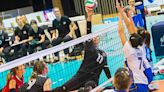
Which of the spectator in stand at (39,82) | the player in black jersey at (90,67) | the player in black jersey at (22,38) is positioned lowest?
the player in black jersey at (22,38)

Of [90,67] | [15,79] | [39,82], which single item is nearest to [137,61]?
[90,67]

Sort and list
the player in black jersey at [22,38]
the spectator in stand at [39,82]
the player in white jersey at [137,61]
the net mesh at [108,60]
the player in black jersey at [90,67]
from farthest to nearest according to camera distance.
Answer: the player in black jersey at [22,38] → the net mesh at [108,60] → the player in black jersey at [90,67] → the player in white jersey at [137,61] → the spectator in stand at [39,82]

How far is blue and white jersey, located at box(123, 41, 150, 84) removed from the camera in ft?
17.4

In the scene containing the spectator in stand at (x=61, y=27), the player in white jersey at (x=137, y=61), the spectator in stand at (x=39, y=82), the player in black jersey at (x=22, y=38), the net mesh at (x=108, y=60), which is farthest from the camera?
the player in black jersey at (x=22, y=38)

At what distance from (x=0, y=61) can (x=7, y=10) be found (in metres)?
7.89

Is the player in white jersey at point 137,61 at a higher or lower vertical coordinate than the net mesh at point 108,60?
higher

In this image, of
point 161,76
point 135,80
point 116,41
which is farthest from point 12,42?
point 135,80

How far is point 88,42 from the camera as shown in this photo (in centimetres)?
648

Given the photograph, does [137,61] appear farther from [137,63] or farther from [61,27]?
[61,27]

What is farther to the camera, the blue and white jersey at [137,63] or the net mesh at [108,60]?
the net mesh at [108,60]

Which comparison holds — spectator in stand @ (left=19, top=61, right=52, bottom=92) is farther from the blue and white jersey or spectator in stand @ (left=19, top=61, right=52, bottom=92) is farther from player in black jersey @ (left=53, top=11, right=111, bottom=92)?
player in black jersey @ (left=53, top=11, right=111, bottom=92)

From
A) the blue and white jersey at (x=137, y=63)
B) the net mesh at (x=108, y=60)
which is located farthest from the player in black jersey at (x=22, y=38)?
the blue and white jersey at (x=137, y=63)

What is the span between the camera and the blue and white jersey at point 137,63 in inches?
209

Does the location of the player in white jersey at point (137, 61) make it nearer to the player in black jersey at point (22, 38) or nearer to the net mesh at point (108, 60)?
the net mesh at point (108, 60)
